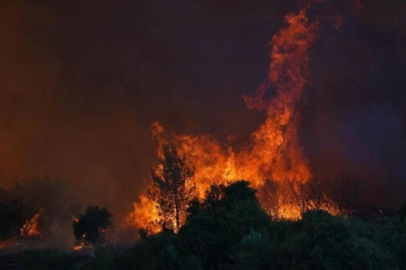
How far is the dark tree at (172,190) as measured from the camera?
27.9 meters

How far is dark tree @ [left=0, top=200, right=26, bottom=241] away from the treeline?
1093cm

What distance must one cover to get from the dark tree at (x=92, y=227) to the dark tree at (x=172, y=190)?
3.21m

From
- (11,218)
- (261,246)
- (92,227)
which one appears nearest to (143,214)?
(92,227)

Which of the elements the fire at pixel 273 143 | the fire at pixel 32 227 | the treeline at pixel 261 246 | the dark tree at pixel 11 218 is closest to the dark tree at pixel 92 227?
the dark tree at pixel 11 218

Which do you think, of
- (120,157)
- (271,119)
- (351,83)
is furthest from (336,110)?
(120,157)

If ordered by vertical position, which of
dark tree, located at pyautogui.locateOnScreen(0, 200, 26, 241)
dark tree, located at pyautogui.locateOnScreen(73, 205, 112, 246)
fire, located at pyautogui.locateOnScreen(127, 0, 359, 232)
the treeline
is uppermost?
fire, located at pyautogui.locateOnScreen(127, 0, 359, 232)

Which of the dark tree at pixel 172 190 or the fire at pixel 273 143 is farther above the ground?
the fire at pixel 273 143

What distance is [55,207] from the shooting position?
3594 cm

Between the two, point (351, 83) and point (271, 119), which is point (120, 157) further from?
point (351, 83)

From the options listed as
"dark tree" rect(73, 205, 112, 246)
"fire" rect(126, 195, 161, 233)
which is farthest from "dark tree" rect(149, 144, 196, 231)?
"dark tree" rect(73, 205, 112, 246)

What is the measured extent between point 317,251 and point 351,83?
2890 cm

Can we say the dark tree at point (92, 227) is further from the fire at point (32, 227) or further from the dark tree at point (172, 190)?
the fire at point (32, 227)

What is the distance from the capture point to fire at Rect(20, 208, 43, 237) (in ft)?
103

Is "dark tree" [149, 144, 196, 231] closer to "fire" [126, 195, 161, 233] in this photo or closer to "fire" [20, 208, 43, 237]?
"fire" [126, 195, 161, 233]
